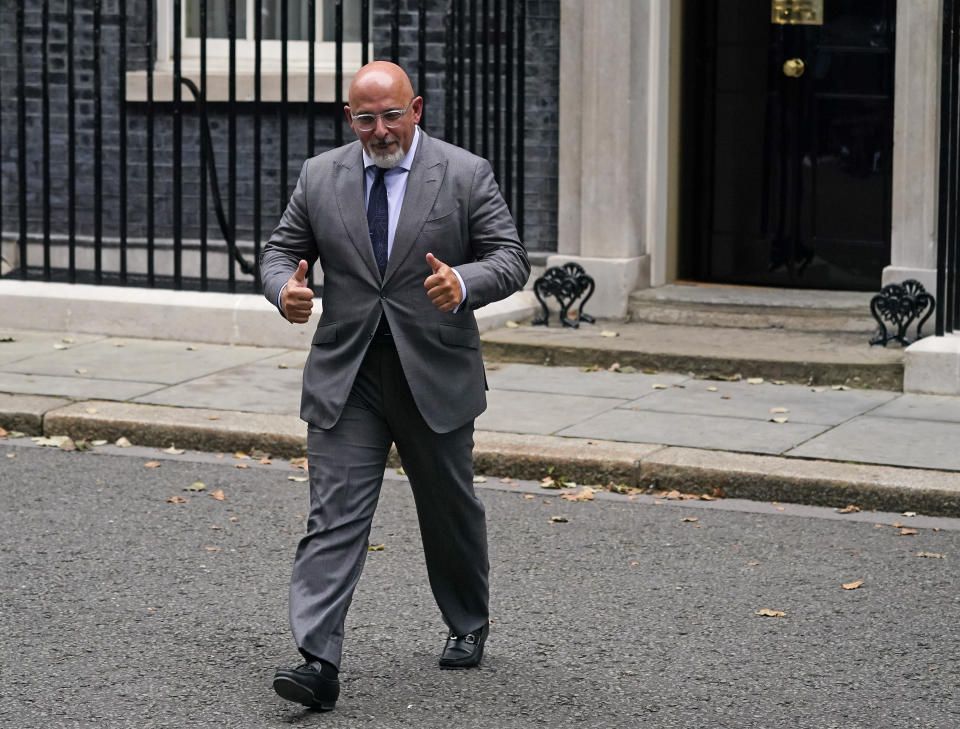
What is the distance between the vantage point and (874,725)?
4.52 meters

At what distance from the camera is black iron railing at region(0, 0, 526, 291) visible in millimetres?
10484

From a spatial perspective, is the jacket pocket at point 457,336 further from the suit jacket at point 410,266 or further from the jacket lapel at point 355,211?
the jacket lapel at point 355,211

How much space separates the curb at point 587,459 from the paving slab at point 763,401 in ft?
2.99

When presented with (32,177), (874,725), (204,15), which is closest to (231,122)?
(204,15)

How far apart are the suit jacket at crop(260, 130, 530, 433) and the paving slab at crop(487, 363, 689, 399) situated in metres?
4.15

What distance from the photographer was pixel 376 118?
4609mm

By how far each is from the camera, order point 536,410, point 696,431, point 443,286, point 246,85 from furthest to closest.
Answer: point 246,85 < point 536,410 < point 696,431 < point 443,286

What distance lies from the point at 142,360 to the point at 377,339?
540 centimetres

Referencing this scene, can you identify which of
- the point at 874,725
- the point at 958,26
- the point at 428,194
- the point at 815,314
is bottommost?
the point at 874,725

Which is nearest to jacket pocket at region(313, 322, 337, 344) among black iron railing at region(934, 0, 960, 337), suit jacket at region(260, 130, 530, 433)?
suit jacket at region(260, 130, 530, 433)

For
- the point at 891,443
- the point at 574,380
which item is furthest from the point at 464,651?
the point at 574,380

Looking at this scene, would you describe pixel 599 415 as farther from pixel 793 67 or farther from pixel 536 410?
pixel 793 67

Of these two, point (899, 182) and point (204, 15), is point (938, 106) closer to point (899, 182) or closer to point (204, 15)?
point (899, 182)

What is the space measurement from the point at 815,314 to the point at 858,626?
5027 mm
